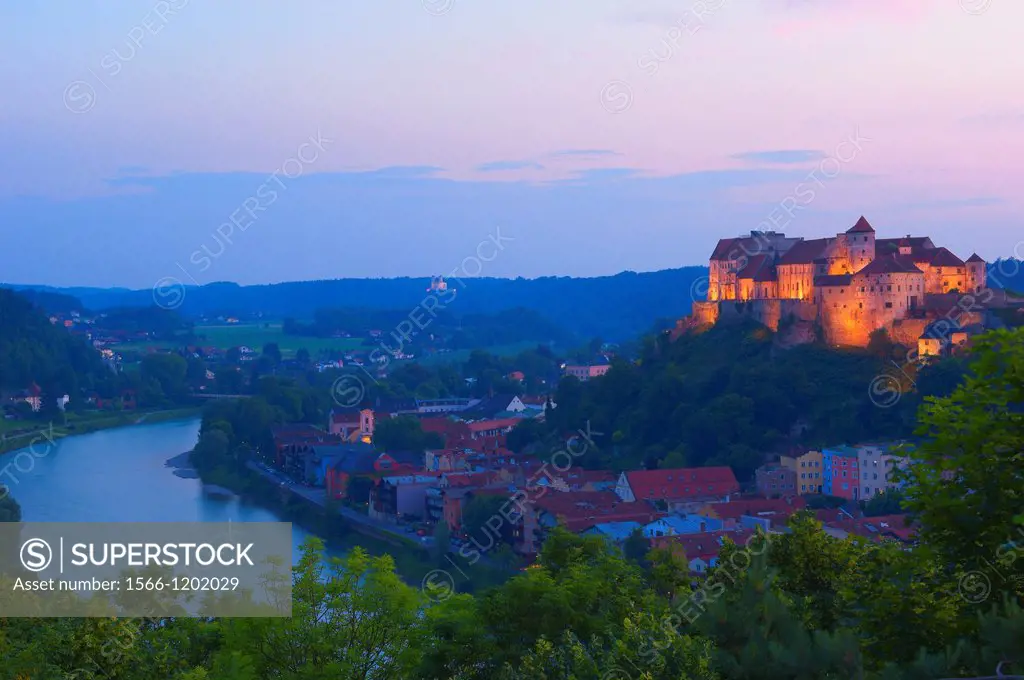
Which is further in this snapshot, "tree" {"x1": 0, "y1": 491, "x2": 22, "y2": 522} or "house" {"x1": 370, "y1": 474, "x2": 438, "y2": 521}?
"house" {"x1": 370, "y1": 474, "x2": 438, "y2": 521}

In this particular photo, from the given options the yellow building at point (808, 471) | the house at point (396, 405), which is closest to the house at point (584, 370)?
the house at point (396, 405)

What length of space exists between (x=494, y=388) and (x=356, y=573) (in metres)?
41.3

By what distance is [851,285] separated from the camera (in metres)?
29.4

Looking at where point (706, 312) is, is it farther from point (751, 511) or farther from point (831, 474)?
point (751, 511)

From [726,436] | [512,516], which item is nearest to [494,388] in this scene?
[726,436]

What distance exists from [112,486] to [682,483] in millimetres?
11955

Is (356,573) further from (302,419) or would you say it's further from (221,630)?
(302,419)

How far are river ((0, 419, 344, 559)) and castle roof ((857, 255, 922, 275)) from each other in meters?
13.7

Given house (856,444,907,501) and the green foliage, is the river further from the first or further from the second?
house (856,444,907,501)

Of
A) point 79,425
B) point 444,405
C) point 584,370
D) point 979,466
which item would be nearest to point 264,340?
point 584,370

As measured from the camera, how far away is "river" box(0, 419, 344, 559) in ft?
79.4

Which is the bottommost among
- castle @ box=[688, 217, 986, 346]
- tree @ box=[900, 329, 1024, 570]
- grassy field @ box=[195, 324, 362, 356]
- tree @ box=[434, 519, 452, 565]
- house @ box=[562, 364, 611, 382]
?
tree @ box=[434, 519, 452, 565]

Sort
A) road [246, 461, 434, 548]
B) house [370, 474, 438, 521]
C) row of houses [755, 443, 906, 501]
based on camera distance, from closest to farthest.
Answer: road [246, 461, 434, 548] → row of houses [755, 443, 906, 501] → house [370, 474, 438, 521]

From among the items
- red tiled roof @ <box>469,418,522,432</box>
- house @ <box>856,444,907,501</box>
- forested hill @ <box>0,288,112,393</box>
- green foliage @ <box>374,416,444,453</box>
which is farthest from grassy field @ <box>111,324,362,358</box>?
house @ <box>856,444,907,501</box>
